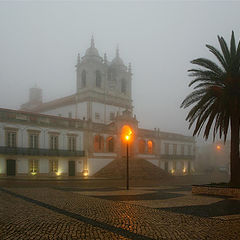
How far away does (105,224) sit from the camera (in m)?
9.29

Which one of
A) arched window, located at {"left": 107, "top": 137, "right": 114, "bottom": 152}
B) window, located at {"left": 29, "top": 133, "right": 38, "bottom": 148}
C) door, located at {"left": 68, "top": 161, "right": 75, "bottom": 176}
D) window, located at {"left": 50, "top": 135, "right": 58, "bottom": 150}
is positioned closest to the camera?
window, located at {"left": 29, "top": 133, "right": 38, "bottom": 148}

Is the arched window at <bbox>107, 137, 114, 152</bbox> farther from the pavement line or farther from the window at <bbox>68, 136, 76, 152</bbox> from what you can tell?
the pavement line

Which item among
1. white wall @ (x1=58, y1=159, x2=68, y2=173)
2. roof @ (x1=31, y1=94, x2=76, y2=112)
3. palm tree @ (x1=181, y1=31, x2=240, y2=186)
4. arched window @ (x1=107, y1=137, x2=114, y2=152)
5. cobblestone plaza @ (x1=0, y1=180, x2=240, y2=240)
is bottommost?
white wall @ (x1=58, y1=159, x2=68, y2=173)

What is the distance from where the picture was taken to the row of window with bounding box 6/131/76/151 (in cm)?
3556

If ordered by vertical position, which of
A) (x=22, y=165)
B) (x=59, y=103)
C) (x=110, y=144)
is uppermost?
(x=59, y=103)

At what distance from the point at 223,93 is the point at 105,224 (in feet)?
39.6

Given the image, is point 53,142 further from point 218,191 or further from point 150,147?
point 218,191

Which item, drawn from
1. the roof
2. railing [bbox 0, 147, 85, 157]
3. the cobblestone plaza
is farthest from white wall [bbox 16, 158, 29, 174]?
the cobblestone plaza

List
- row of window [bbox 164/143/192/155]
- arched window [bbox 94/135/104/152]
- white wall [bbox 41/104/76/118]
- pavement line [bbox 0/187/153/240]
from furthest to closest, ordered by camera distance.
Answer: row of window [bbox 164/143/192/155]
white wall [bbox 41/104/76/118]
arched window [bbox 94/135/104/152]
pavement line [bbox 0/187/153/240]

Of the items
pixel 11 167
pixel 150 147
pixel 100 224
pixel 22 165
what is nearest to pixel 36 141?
pixel 22 165

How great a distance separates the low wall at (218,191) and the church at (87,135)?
24.2 meters

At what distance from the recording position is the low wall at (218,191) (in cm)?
1736

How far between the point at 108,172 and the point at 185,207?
102 feet

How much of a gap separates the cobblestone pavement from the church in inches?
971
